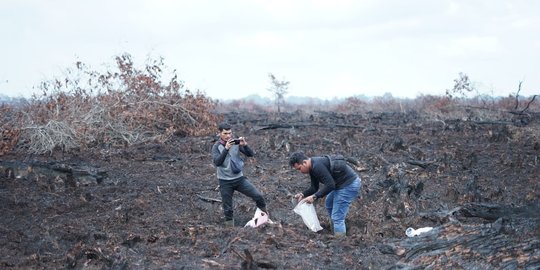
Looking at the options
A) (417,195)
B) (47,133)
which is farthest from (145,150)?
(417,195)

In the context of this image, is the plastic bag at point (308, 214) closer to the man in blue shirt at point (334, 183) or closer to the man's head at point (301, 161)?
the man in blue shirt at point (334, 183)

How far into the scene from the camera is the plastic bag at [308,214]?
23.9 feet

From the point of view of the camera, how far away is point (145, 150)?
13.8 meters

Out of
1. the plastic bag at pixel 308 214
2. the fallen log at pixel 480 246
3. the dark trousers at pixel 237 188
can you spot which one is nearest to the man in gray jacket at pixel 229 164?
the dark trousers at pixel 237 188

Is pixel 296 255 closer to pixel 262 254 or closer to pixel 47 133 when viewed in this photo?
pixel 262 254

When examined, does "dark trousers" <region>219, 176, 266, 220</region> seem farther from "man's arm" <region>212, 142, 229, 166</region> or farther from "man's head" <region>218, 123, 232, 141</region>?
"man's head" <region>218, 123, 232, 141</region>

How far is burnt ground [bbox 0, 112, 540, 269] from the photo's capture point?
6.16m

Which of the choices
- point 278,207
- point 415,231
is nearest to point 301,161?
point 415,231

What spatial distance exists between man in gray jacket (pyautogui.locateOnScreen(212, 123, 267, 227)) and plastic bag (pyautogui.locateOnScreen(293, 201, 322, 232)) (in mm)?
692

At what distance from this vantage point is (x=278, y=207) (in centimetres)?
917

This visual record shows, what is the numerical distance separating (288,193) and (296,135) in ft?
19.6

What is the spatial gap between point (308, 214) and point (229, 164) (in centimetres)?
120

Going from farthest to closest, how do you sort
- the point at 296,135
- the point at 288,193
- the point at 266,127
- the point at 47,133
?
the point at 266,127 < the point at 296,135 < the point at 47,133 < the point at 288,193

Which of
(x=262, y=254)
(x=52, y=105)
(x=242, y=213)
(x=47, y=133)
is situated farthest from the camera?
(x=52, y=105)
